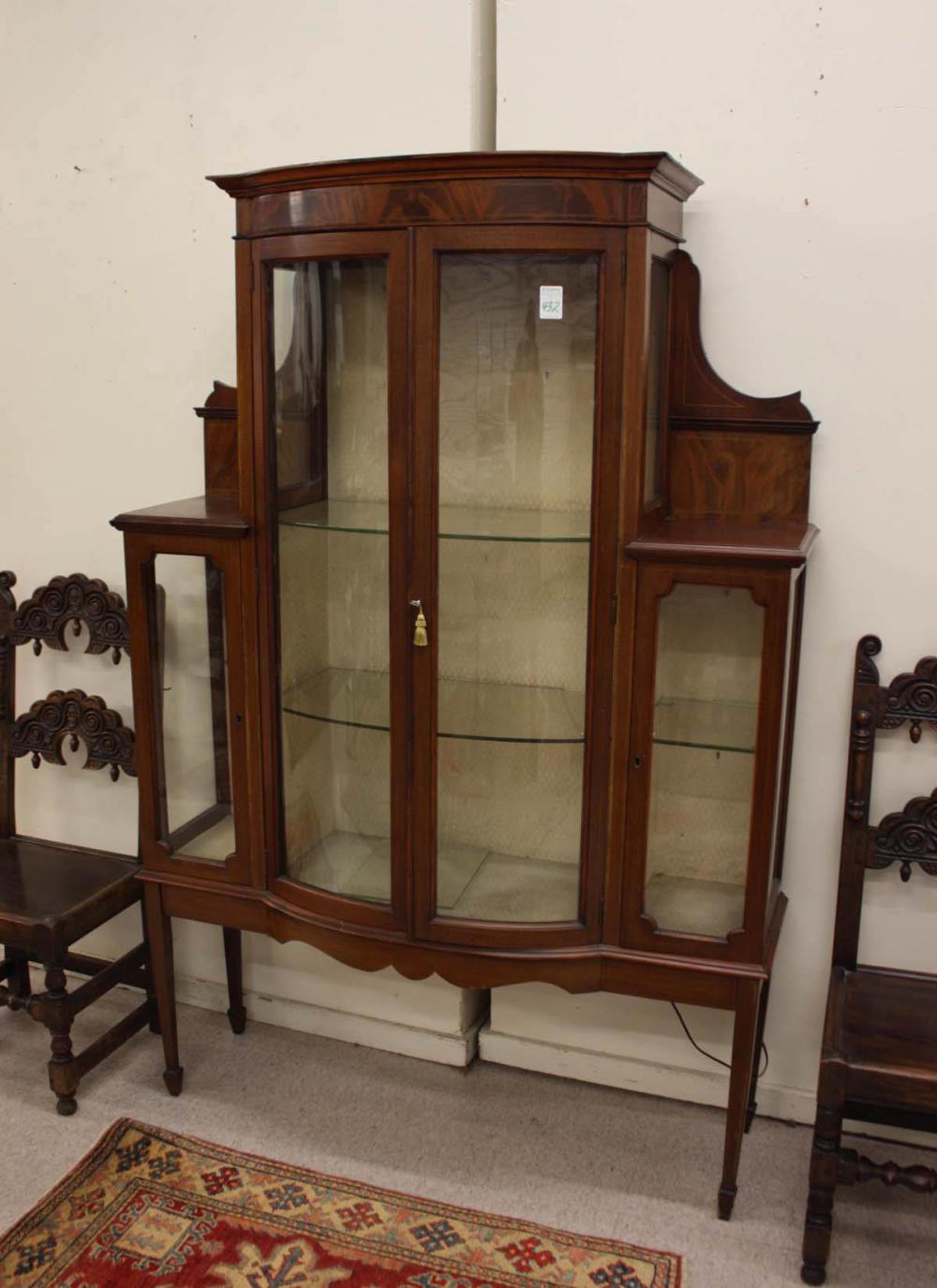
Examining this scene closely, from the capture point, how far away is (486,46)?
2160 mm

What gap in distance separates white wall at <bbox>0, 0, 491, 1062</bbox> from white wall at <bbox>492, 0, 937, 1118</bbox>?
26 cm

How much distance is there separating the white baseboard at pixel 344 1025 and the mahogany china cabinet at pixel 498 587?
0.52 meters

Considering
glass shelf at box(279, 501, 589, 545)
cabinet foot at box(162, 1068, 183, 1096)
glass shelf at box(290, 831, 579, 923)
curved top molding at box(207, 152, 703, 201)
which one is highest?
curved top molding at box(207, 152, 703, 201)

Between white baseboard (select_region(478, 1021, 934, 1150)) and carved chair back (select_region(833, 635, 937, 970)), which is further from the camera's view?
white baseboard (select_region(478, 1021, 934, 1150))

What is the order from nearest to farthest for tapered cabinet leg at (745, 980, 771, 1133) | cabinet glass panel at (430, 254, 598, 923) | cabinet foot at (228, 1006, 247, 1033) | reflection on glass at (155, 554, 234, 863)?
cabinet glass panel at (430, 254, 598, 923) < reflection on glass at (155, 554, 234, 863) < tapered cabinet leg at (745, 980, 771, 1133) < cabinet foot at (228, 1006, 247, 1033)

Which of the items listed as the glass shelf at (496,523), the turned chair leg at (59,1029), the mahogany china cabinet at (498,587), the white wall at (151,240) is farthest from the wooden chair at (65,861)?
the glass shelf at (496,523)

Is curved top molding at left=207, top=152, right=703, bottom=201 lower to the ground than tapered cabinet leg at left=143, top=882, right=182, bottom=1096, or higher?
higher

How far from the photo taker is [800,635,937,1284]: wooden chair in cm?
187

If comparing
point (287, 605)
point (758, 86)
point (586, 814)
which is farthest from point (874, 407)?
point (287, 605)

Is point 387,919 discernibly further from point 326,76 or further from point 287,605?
point 326,76

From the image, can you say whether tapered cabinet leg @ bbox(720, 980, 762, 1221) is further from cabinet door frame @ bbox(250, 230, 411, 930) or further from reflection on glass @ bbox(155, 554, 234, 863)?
reflection on glass @ bbox(155, 554, 234, 863)

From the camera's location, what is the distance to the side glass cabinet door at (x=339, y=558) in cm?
192

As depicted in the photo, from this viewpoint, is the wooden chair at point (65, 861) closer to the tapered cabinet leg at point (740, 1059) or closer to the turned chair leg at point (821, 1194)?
the tapered cabinet leg at point (740, 1059)

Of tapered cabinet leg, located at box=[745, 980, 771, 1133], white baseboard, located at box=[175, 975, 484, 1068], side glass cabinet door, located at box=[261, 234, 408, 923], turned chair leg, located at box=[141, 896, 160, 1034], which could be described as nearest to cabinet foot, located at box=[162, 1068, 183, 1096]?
turned chair leg, located at box=[141, 896, 160, 1034]
